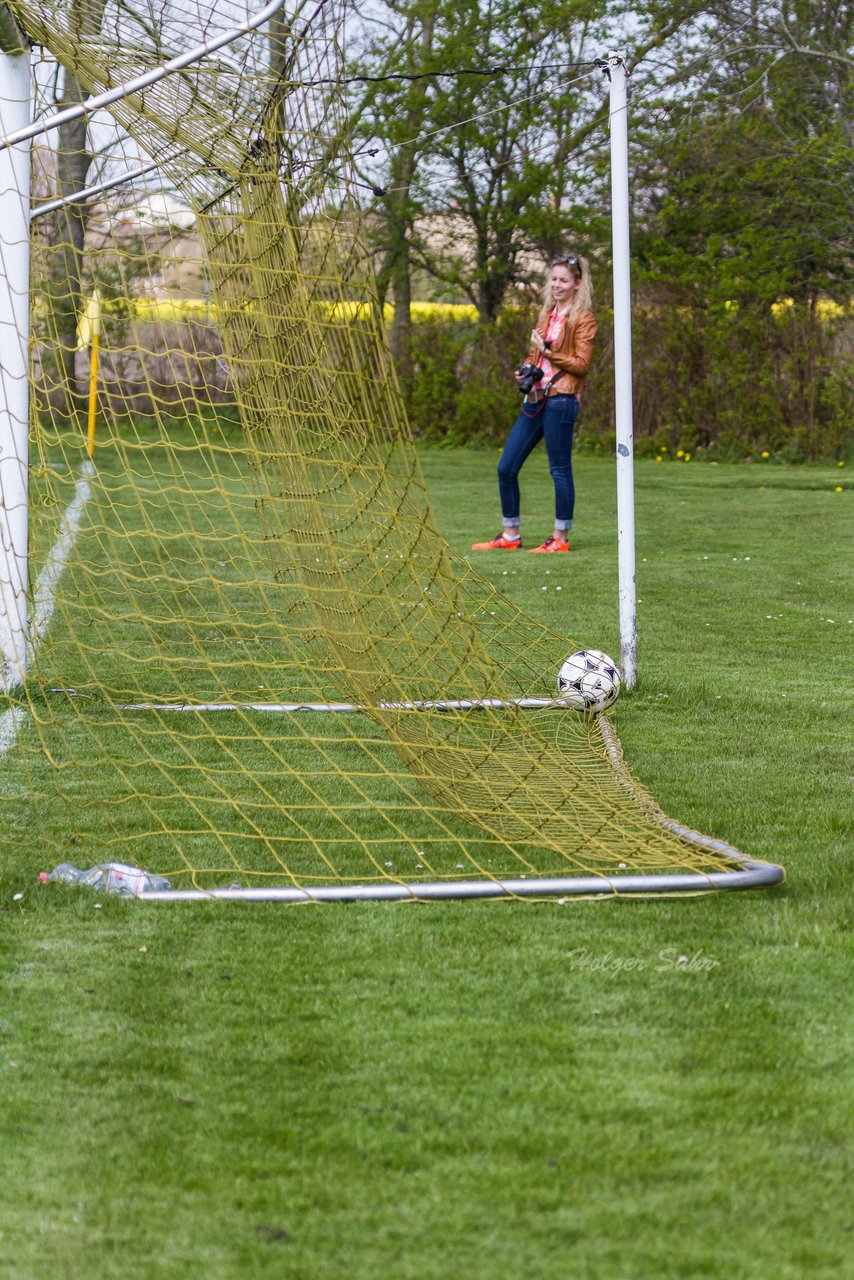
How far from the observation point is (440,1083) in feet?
7.16

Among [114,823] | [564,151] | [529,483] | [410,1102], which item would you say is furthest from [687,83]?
[410,1102]

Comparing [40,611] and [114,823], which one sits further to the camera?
[40,611]

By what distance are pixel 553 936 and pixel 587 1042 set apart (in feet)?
1.62

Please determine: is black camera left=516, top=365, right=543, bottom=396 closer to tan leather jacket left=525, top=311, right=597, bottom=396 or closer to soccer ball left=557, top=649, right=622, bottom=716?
tan leather jacket left=525, top=311, right=597, bottom=396

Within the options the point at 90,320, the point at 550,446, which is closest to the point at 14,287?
the point at 90,320

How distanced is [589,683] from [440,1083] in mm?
2655

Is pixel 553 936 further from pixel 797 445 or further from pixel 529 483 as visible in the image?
pixel 797 445

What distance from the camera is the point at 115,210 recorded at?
4.84 metres

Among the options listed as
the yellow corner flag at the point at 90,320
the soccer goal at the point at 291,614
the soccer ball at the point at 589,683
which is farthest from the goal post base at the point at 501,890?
the yellow corner flag at the point at 90,320

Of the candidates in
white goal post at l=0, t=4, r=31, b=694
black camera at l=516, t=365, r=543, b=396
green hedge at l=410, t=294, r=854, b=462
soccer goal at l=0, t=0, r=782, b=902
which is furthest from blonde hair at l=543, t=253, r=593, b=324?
green hedge at l=410, t=294, r=854, b=462

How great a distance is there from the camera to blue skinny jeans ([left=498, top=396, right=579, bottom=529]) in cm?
830

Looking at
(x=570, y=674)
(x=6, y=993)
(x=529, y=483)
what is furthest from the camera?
(x=529, y=483)

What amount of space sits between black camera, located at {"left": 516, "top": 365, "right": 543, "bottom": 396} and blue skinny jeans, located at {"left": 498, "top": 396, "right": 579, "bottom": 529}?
192 mm

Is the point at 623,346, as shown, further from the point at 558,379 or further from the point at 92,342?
the point at 92,342
